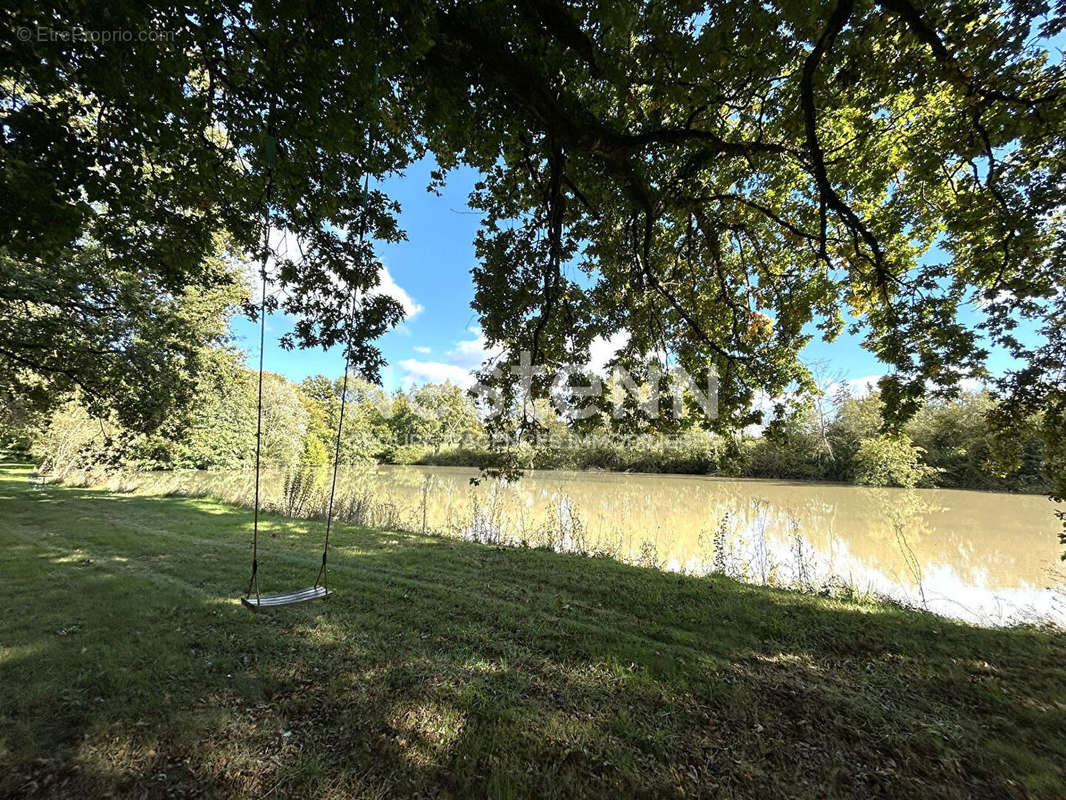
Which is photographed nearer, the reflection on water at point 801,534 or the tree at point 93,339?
the tree at point 93,339

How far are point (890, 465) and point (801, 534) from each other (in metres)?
14.4

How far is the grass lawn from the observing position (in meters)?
2.27

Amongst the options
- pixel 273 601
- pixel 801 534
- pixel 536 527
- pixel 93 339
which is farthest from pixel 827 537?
pixel 93 339

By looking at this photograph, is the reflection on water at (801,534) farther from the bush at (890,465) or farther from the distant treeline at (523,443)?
the bush at (890,465)

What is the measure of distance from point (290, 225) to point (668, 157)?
4.31 metres

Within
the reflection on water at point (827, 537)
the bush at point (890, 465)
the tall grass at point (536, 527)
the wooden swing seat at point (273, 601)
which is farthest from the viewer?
the bush at point (890, 465)

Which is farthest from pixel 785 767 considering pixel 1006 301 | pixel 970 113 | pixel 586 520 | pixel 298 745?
pixel 586 520

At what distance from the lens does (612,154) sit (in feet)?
11.2

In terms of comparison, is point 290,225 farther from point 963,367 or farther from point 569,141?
point 963,367

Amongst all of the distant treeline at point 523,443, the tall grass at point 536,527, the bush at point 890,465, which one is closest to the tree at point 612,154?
the distant treeline at point 523,443

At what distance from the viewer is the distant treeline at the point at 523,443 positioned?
6234mm

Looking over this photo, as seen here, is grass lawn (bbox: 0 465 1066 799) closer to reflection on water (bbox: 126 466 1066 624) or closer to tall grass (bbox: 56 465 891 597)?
tall grass (bbox: 56 465 891 597)

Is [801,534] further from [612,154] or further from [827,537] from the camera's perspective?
[612,154]

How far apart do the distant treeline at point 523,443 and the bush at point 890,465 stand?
0.07 metres
